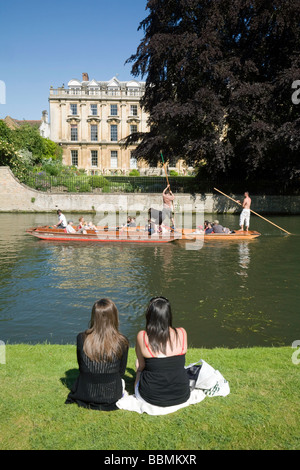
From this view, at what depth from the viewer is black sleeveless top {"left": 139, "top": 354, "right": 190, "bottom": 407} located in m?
3.95

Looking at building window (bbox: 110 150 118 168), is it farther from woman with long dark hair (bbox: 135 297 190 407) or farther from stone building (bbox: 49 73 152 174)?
woman with long dark hair (bbox: 135 297 190 407)

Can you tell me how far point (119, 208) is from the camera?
28953mm

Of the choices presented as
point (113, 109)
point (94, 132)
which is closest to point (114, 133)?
point (94, 132)

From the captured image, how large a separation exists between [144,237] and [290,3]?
53.5 feet

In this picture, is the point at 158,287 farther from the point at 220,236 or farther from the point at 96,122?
the point at 96,122

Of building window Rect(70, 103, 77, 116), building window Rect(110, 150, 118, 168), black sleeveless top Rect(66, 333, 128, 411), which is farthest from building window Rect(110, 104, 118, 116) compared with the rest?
black sleeveless top Rect(66, 333, 128, 411)

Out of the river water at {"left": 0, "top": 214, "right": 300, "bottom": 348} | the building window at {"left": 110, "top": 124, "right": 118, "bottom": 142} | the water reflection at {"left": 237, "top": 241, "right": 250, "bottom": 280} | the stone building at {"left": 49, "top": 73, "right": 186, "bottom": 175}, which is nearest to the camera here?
the river water at {"left": 0, "top": 214, "right": 300, "bottom": 348}

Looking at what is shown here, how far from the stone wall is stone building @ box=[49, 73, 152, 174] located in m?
24.7

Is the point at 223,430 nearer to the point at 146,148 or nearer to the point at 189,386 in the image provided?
the point at 189,386

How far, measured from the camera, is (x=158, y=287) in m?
10.4

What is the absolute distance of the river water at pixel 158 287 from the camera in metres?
7.46

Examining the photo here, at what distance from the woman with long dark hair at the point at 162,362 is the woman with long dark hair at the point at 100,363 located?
0.29 meters

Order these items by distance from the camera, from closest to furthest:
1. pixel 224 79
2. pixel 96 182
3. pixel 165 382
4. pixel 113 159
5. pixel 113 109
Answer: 1. pixel 165 382
2. pixel 224 79
3. pixel 96 182
4. pixel 113 109
5. pixel 113 159

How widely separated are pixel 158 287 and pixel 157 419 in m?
6.58
